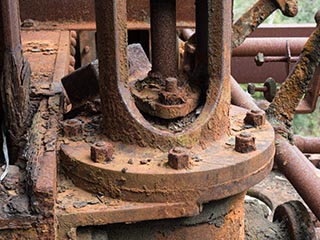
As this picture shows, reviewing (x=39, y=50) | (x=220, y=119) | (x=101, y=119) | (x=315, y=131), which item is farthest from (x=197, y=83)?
(x=315, y=131)

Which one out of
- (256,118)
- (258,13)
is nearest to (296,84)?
(258,13)

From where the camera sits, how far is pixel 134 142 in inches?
82.2

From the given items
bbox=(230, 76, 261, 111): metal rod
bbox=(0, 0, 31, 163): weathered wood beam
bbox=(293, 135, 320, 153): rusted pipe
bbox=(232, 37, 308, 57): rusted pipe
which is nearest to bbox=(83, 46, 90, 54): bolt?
bbox=(232, 37, 308, 57): rusted pipe

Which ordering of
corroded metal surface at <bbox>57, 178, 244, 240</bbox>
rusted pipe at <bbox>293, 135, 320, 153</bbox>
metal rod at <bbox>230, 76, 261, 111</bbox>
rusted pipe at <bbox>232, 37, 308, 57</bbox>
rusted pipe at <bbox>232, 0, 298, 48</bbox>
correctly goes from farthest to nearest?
rusted pipe at <bbox>232, 37, 308, 57</bbox> → rusted pipe at <bbox>293, 135, 320, 153</bbox> → metal rod at <bbox>230, 76, 261, 111</bbox> → rusted pipe at <bbox>232, 0, 298, 48</bbox> → corroded metal surface at <bbox>57, 178, 244, 240</bbox>

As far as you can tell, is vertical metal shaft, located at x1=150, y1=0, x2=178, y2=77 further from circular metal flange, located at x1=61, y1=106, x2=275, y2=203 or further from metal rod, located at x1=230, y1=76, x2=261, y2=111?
metal rod, located at x1=230, y1=76, x2=261, y2=111

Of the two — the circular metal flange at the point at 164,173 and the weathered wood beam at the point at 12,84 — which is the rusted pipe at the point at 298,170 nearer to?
the circular metal flange at the point at 164,173

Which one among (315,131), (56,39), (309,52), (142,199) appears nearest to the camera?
(142,199)

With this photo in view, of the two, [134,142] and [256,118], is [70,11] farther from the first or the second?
[134,142]

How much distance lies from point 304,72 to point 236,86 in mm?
1108

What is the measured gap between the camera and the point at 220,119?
2150mm

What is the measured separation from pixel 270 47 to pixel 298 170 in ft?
7.12

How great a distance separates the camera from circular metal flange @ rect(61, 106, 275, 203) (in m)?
1.92

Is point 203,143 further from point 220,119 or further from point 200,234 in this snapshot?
point 200,234

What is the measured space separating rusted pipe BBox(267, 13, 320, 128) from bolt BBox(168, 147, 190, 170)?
927 millimetres
